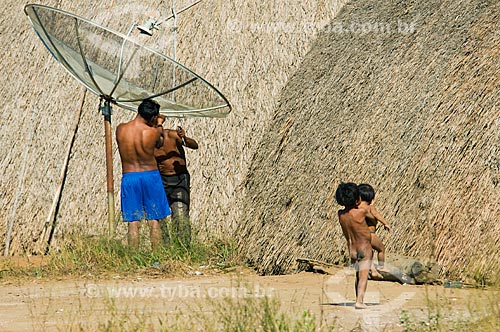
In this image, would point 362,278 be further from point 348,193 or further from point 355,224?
point 348,193

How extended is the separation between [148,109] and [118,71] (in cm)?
65

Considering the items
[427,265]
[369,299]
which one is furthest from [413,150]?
[369,299]

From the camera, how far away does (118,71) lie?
1014 cm

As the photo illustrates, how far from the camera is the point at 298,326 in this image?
17.2ft

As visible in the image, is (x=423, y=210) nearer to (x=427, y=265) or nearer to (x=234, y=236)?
(x=427, y=265)

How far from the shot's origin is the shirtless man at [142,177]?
976 cm

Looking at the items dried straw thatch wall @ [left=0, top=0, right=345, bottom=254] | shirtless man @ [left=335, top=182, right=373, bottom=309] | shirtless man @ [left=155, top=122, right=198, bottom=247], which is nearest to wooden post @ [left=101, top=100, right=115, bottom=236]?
shirtless man @ [left=155, top=122, right=198, bottom=247]

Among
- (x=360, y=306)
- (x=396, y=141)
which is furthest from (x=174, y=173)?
(x=360, y=306)

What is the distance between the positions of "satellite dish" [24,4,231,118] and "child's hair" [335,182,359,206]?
3.19m

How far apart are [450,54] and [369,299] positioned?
127 inches

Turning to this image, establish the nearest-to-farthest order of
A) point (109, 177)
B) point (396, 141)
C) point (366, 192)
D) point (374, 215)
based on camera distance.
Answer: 1. point (374, 215)
2. point (366, 192)
3. point (396, 141)
4. point (109, 177)

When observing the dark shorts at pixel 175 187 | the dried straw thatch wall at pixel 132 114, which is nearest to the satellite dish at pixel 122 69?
the dark shorts at pixel 175 187

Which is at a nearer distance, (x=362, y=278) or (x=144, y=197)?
(x=362, y=278)

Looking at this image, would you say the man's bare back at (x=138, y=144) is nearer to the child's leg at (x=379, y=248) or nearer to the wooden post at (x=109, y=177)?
the wooden post at (x=109, y=177)
